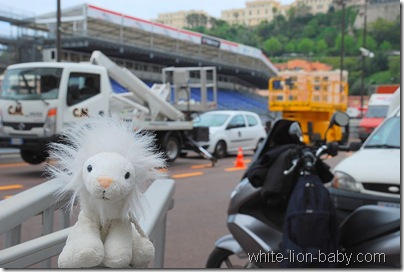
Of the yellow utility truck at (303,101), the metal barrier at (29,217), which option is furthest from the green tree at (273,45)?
the yellow utility truck at (303,101)

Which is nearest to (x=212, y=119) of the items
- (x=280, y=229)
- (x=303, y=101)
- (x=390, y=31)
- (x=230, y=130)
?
(x=230, y=130)

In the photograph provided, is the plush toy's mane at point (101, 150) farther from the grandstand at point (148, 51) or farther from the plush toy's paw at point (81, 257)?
the grandstand at point (148, 51)

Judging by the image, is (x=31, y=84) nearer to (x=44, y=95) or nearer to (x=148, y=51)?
(x=44, y=95)

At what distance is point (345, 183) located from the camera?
13.1 ft

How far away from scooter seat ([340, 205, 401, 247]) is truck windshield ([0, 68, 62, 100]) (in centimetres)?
746

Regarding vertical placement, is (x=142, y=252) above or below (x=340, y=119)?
below

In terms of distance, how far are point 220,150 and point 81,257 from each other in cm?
1267

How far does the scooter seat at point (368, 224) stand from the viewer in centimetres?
251

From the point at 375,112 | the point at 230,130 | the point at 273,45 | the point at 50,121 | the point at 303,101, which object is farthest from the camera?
the point at 375,112

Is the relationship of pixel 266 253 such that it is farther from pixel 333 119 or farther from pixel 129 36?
pixel 129 36

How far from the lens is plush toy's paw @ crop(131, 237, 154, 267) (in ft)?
3.30

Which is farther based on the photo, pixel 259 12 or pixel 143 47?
pixel 143 47

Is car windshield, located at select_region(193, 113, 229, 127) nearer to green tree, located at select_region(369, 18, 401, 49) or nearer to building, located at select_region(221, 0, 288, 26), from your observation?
green tree, located at select_region(369, 18, 401, 49)

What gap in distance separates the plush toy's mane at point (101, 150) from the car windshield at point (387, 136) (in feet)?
13.1
